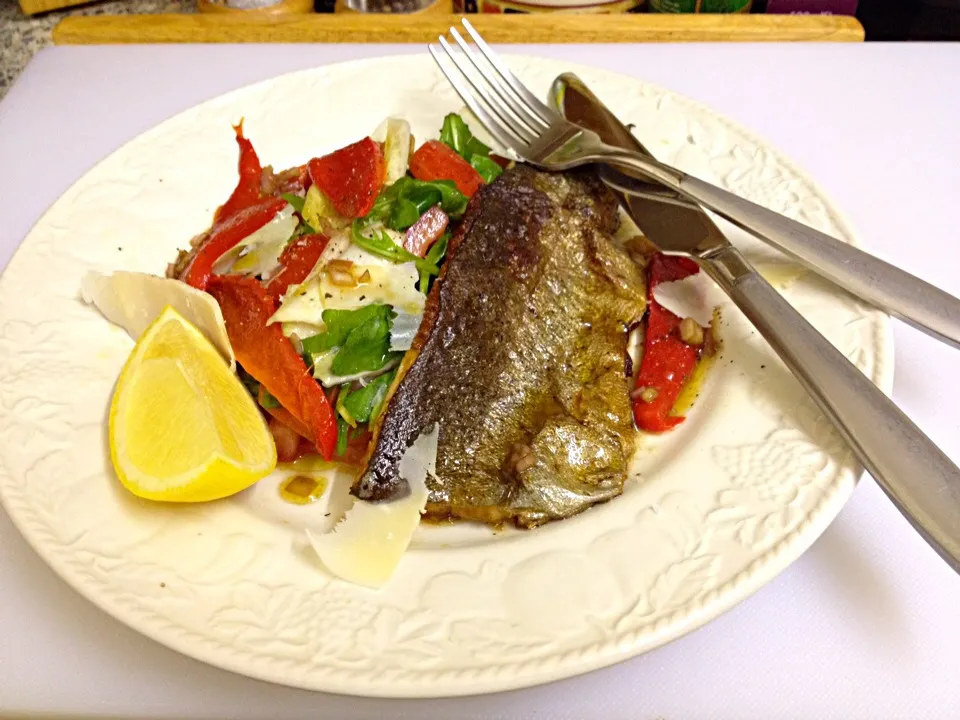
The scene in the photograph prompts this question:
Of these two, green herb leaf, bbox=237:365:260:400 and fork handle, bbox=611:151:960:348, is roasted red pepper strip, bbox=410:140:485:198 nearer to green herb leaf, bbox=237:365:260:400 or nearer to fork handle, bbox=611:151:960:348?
fork handle, bbox=611:151:960:348

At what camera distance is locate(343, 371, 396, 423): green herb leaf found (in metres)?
1.83

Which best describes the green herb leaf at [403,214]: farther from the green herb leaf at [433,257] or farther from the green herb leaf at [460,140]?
the green herb leaf at [460,140]

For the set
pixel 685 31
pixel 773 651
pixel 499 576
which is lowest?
pixel 773 651

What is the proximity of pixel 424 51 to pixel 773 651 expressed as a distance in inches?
93.5

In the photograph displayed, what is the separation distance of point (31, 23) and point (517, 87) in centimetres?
299

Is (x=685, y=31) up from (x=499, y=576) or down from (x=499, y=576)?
up

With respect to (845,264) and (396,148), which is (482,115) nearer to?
(396,148)

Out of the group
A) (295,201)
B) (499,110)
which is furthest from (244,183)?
(499,110)

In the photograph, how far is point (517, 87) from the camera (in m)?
2.32

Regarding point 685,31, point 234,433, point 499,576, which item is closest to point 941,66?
point 685,31

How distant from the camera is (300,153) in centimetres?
247

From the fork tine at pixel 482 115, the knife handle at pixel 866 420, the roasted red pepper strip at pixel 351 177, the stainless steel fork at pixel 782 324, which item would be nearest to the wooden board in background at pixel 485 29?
the stainless steel fork at pixel 782 324

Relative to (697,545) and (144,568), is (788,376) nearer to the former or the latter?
(697,545)

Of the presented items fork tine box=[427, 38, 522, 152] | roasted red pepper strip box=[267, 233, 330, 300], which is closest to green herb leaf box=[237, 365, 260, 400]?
roasted red pepper strip box=[267, 233, 330, 300]
